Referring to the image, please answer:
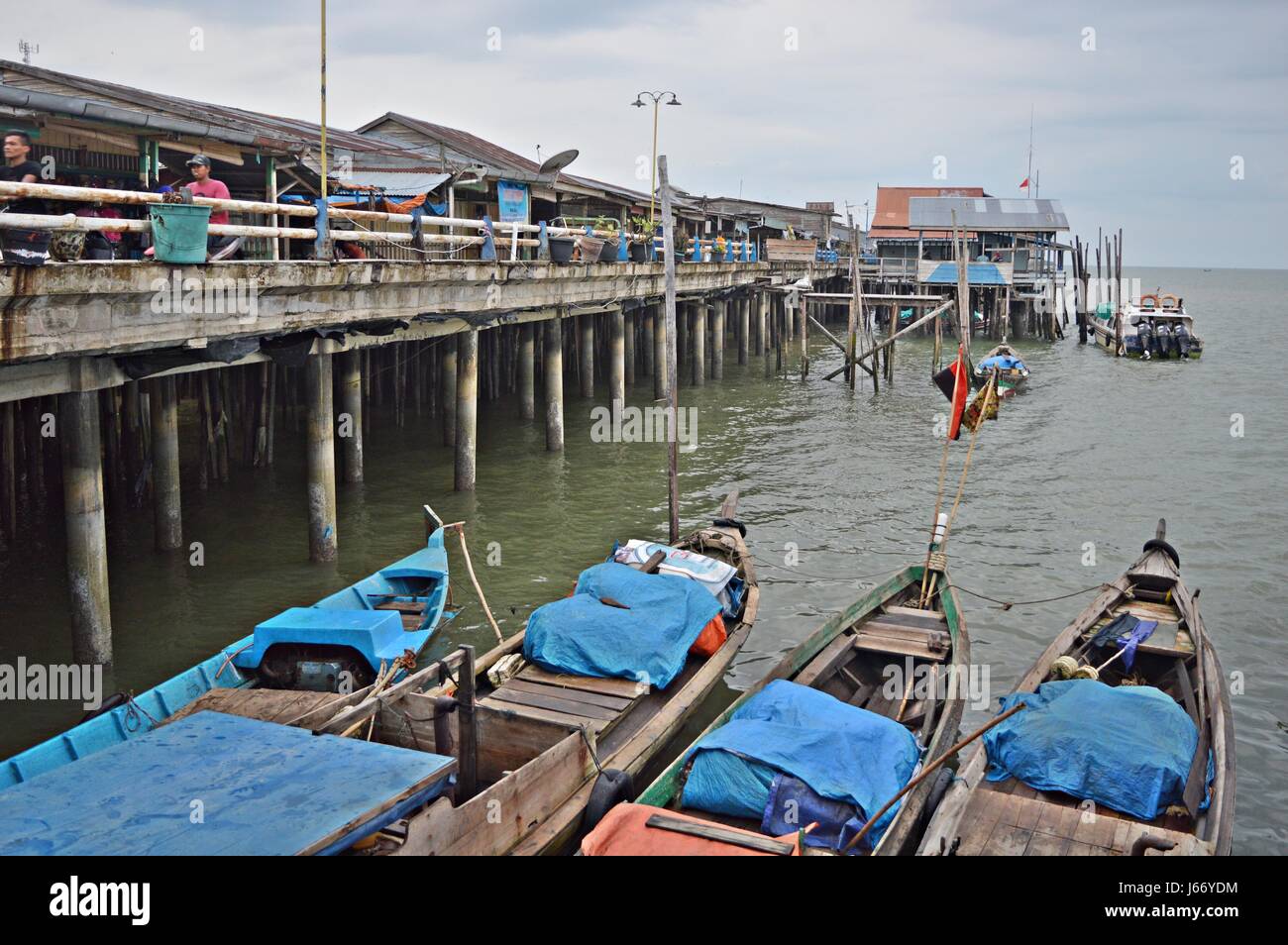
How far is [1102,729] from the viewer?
8562 mm

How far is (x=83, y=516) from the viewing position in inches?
413

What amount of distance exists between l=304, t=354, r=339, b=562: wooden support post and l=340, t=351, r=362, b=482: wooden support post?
3.04 meters

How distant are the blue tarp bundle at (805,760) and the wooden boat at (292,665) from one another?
3.05 metres

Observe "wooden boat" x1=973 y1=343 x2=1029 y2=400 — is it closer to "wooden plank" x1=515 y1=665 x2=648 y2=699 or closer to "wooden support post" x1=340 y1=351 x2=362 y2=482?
"wooden support post" x1=340 y1=351 x2=362 y2=482

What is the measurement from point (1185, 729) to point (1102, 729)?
81cm

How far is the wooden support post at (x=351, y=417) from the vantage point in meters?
17.7

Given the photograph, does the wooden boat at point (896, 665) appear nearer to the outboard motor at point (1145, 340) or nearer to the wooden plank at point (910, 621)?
the wooden plank at point (910, 621)

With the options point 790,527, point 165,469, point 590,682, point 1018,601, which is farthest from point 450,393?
point 590,682

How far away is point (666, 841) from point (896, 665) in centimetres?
495

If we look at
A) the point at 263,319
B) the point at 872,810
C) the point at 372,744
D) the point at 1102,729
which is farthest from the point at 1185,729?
the point at 263,319

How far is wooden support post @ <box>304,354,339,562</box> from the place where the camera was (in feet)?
47.1

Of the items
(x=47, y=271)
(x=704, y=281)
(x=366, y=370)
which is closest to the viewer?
(x=47, y=271)

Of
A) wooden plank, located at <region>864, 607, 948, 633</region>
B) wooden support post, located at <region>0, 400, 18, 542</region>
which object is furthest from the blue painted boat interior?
wooden support post, located at <region>0, 400, 18, 542</region>

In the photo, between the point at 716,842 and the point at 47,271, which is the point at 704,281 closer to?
the point at 47,271
